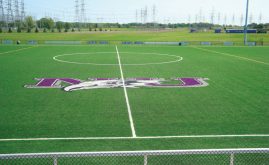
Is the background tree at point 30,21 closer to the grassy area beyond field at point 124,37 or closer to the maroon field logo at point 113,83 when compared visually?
the grassy area beyond field at point 124,37

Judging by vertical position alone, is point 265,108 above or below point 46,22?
below

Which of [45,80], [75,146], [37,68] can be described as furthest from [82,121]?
[37,68]

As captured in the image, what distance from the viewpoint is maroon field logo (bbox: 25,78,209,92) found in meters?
19.5

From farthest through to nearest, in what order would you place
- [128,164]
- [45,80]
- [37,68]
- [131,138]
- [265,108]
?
[37,68] → [45,80] → [265,108] → [131,138] → [128,164]

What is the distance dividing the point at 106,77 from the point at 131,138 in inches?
484

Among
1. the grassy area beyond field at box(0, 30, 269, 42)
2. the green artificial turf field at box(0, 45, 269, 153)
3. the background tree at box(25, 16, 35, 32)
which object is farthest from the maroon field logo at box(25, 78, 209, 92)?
the background tree at box(25, 16, 35, 32)

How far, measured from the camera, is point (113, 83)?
20.5 m

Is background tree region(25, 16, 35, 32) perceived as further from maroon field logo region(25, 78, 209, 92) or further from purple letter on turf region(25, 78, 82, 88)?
maroon field logo region(25, 78, 209, 92)

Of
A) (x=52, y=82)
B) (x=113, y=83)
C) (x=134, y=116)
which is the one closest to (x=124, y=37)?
(x=52, y=82)

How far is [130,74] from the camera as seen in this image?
79.2ft

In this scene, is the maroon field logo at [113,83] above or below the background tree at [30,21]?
below

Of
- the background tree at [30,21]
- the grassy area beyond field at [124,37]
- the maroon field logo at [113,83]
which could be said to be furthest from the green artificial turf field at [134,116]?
the background tree at [30,21]

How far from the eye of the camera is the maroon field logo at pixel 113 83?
1947 cm

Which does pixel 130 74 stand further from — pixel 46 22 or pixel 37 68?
pixel 46 22
